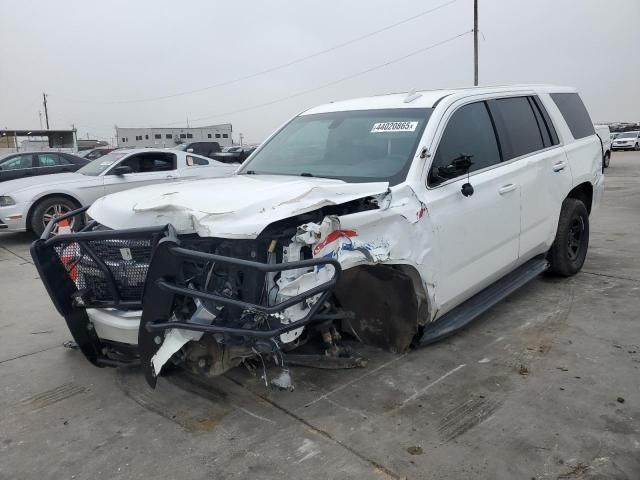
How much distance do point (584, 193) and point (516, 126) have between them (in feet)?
5.19

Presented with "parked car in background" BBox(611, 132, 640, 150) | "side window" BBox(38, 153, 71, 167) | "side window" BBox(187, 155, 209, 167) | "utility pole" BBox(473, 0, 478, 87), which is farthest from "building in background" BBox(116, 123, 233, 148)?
"side window" BBox(187, 155, 209, 167)

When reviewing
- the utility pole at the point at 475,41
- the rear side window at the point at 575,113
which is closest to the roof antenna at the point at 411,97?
the rear side window at the point at 575,113

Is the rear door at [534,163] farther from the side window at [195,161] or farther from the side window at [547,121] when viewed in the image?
the side window at [195,161]

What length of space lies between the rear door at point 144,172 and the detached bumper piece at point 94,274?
6.36 metres

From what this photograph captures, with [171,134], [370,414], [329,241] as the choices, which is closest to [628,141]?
[370,414]

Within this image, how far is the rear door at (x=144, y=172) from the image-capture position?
9.39 metres

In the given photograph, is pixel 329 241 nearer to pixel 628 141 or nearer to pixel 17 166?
pixel 17 166

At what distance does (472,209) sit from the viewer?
3727 mm

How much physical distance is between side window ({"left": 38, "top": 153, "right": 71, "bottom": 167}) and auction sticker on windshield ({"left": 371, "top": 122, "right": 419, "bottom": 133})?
11034 mm

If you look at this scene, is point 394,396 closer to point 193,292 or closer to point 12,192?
point 193,292

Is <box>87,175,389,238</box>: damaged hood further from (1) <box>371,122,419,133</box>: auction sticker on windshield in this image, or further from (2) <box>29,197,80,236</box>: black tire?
(2) <box>29,197,80,236</box>: black tire

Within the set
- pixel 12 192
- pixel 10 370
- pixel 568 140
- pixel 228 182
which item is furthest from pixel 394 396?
pixel 12 192

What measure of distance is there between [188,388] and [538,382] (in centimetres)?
226

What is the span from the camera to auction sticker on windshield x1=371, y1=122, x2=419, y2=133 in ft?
12.4
